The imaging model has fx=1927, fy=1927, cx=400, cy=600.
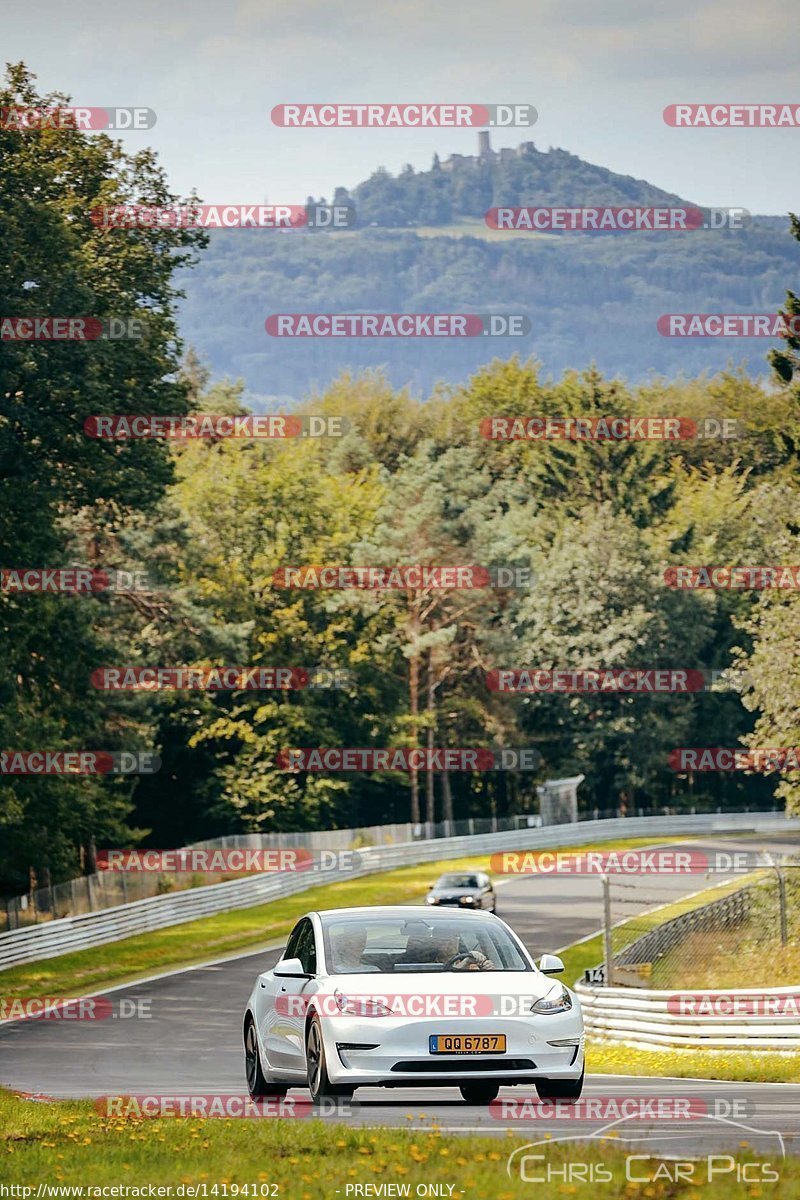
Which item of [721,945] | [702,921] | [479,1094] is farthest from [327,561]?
[479,1094]

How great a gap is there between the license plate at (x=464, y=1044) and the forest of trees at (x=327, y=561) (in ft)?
89.2

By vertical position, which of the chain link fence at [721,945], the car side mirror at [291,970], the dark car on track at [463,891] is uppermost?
the car side mirror at [291,970]

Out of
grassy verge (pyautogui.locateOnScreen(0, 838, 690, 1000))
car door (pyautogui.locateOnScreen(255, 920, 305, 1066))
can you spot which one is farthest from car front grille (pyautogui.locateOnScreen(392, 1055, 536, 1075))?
grassy verge (pyautogui.locateOnScreen(0, 838, 690, 1000))

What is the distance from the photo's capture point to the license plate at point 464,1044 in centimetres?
1273

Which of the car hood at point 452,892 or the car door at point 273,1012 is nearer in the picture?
the car door at point 273,1012

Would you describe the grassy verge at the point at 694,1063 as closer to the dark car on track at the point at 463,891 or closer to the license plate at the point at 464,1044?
the license plate at the point at 464,1044

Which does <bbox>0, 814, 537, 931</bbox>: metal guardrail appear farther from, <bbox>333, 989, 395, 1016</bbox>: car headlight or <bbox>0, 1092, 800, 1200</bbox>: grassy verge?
<bbox>0, 1092, 800, 1200</bbox>: grassy verge

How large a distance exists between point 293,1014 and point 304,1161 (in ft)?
9.19

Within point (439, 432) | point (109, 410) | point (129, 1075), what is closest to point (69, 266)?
point (109, 410)

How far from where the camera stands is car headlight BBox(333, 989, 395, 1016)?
13.0 meters

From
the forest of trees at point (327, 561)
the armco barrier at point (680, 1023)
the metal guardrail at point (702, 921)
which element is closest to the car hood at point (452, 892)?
the forest of trees at point (327, 561)

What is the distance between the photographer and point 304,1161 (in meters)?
11.0

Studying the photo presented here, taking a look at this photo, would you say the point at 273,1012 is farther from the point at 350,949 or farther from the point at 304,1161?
the point at 304,1161

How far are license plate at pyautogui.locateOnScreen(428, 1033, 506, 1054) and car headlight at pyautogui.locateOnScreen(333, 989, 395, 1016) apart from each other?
39 cm
